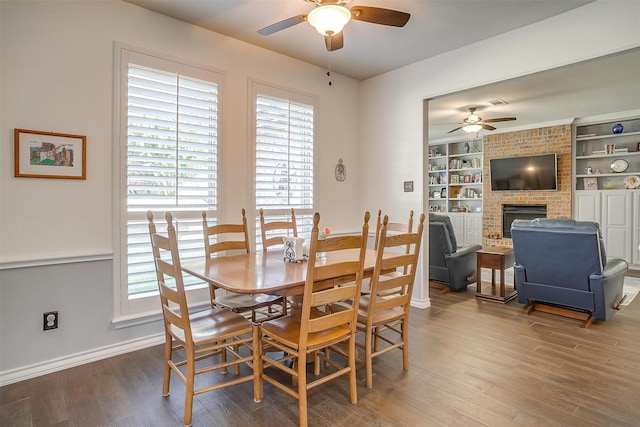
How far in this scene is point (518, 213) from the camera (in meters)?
7.49

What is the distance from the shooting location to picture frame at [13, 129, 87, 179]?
7.89 feet

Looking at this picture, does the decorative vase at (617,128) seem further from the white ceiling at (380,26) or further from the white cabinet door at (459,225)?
the white ceiling at (380,26)

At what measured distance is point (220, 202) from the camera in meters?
→ 3.36

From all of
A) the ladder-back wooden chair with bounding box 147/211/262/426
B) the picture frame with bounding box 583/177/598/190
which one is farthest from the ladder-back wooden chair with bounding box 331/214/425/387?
the picture frame with bounding box 583/177/598/190

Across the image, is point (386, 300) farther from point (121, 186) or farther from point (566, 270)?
point (566, 270)

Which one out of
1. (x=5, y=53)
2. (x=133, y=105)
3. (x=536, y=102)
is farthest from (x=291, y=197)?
(x=536, y=102)

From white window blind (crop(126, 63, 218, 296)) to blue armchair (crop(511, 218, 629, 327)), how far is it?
330cm

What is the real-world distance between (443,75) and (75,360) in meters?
4.32

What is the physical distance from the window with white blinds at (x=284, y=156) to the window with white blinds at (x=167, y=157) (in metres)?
0.51

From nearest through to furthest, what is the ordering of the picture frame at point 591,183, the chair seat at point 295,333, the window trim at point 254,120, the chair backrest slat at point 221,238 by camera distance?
the chair seat at point 295,333
the chair backrest slat at point 221,238
the window trim at point 254,120
the picture frame at point 591,183

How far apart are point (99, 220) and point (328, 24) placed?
2.24 m

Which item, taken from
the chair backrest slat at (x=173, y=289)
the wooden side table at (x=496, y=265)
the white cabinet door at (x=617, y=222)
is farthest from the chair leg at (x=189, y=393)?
the white cabinet door at (x=617, y=222)

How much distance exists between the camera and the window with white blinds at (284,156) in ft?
12.0

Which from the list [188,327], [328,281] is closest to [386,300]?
[328,281]
